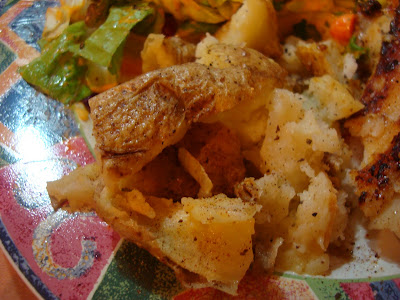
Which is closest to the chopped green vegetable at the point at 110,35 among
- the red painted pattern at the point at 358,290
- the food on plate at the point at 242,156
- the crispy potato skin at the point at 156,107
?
the food on plate at the point at 242,156

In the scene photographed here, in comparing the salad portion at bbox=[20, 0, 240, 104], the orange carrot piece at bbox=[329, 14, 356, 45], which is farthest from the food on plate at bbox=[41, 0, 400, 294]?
the salad portion at bbox=[20, 0, 240, 104]

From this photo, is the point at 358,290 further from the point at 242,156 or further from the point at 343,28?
the point at 343,28

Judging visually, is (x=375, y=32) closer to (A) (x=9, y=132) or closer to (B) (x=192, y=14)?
(B) (x=192, y=14)

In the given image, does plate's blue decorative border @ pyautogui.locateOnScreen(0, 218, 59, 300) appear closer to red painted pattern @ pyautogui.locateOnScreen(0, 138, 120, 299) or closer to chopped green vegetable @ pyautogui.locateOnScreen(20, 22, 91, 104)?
red painted pattern @ pyautogui.locateOnScreen(0, 138, 120, 299)

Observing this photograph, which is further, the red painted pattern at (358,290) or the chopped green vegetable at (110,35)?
the chopped green vegetable at (110,35)

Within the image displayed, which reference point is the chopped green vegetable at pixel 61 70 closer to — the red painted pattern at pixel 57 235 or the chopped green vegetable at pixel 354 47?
the red painted pattern at pixel 57 235

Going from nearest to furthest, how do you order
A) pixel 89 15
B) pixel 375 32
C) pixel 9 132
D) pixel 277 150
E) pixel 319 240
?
pixel 319 240
pixel 277 150
pixel 9 132
pixel 375 32
pixel 89 15

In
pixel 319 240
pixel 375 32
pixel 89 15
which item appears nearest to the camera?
pixel 319 240

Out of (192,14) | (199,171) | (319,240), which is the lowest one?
(319,240)

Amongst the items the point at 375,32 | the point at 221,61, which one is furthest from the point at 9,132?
the point at 375,32
